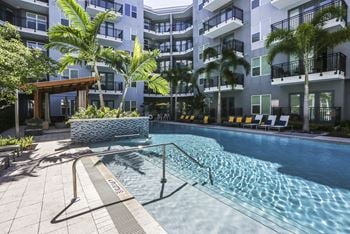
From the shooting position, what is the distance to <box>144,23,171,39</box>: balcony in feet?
105

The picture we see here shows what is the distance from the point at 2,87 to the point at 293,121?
18.3 meters

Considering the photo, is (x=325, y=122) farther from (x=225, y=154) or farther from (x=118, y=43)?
(x=118, y=43)

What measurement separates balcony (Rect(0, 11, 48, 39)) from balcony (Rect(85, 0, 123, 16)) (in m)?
5.45

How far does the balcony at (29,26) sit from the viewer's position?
21250 mm

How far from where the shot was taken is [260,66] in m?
20.0

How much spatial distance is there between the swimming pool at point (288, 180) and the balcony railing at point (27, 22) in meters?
22.7

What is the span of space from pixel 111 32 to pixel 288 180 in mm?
26879

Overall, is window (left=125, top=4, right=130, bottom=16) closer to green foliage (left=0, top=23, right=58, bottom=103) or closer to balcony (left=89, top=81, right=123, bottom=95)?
balcony (left=89, top=81, right=123, bottom=95)

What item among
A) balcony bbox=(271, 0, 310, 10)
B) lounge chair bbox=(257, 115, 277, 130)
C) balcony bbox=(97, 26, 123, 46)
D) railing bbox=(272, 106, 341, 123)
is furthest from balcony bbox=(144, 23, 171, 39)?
lounge chair bbox=(257, 115, 277, 130)

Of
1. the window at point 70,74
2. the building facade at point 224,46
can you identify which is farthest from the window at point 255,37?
the window at point 70,74

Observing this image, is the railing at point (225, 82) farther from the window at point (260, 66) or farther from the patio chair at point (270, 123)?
the patio chair at point (270, 123)

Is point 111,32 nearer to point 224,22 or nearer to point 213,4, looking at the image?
point 213,4

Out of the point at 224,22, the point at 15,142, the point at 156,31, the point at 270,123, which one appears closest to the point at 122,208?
the point at 15,142

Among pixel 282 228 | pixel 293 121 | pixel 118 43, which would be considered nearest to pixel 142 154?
pixel 282 228
